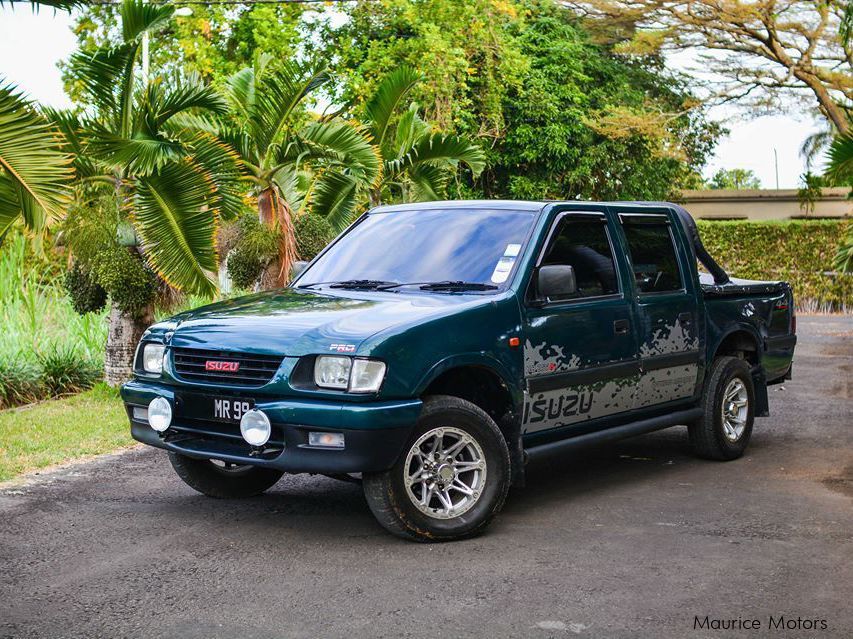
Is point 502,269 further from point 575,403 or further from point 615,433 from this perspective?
point 615,433

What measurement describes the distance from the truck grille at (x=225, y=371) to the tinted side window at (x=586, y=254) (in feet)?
6.45

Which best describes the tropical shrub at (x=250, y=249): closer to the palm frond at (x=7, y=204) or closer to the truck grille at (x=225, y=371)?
the palm frond at (x=7, y=204)

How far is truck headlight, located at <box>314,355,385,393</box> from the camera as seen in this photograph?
5727 millimetres

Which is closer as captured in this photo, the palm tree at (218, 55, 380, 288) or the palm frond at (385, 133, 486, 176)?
the palm tree at (218, 55, 380, 288)


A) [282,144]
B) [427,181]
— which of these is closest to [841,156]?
[427,181]

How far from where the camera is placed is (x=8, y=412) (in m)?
11.5

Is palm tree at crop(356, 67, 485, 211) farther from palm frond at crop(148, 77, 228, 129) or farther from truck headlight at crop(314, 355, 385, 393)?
truck headlight at crop(314, 355, 385, 393)

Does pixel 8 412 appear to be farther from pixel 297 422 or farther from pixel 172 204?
pixel 297 422

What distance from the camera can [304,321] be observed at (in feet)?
19.9

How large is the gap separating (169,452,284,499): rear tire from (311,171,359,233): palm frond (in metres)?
8.71

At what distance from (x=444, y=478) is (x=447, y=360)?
651mm

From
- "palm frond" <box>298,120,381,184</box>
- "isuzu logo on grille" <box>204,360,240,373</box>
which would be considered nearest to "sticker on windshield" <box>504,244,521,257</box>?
"isuzu logo on grille" <box>204,360,240,373</box>

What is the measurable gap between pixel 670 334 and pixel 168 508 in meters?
3.56

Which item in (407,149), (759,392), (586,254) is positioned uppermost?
(407,149)
